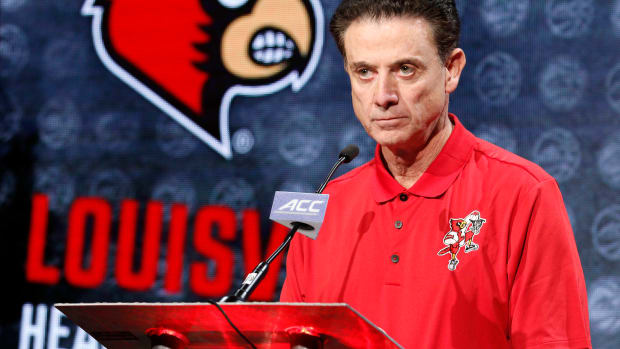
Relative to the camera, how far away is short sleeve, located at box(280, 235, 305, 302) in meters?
1.89

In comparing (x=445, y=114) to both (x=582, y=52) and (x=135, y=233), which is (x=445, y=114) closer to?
(x=582, y=52)

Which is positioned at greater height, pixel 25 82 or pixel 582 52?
pixel 582 52

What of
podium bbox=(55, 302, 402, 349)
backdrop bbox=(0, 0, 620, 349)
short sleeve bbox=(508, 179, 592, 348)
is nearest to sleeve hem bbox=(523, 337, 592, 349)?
short sleeve bbox=(508, 179, 592, 348)

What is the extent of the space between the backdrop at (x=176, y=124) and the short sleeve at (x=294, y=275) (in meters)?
1.60

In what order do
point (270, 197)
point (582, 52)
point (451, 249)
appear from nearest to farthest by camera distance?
point (451, 249), point (582, 52), point (270, 197)

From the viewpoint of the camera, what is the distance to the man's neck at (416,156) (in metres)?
1.84

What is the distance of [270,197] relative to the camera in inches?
141

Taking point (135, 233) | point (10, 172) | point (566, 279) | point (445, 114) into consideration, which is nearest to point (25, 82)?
point (10, 172)

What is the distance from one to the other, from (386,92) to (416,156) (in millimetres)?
230

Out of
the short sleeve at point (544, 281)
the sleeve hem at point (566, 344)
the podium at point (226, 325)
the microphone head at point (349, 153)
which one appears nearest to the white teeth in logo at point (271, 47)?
the microphone head at point (349, 153)

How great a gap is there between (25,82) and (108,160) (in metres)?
0.64

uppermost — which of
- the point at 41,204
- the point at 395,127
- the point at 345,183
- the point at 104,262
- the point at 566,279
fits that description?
the point at 395,127

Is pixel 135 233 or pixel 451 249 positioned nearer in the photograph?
pixel 451 249

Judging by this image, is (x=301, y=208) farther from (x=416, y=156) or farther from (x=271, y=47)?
(x=271, y=47)
